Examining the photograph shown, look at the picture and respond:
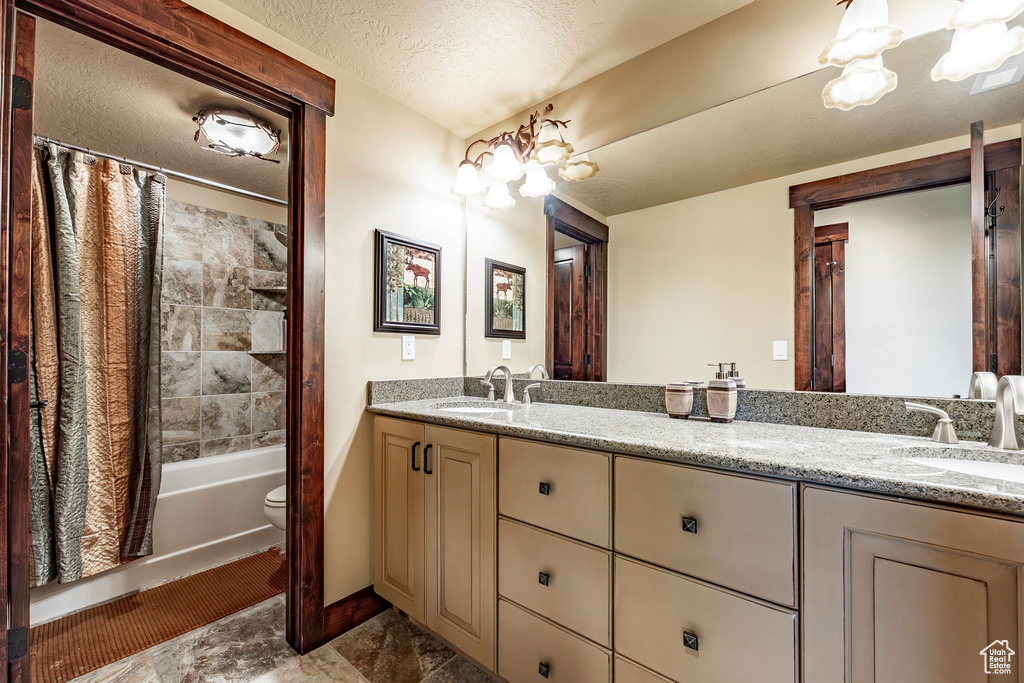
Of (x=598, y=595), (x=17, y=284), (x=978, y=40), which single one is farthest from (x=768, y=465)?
(x=17, y=284)

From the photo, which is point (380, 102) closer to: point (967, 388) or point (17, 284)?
point (17, 284)

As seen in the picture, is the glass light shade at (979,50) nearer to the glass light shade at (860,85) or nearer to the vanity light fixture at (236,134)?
the glass light shade at (860,85)

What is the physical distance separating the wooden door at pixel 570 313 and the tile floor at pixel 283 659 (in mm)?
1235

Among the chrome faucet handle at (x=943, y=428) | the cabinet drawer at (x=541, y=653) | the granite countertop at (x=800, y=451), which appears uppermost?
the chrome faucet handle at (x=943, y=428)

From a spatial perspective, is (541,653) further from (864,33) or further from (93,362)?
(93,362)

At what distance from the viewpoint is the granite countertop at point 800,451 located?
2.48ft

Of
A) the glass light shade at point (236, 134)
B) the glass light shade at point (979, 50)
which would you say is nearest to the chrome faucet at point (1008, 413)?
the glass light shade at point (979, 50)

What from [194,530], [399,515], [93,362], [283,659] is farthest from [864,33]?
[194,530]

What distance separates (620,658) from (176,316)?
10.2ft

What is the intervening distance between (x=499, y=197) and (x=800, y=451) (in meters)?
1.71

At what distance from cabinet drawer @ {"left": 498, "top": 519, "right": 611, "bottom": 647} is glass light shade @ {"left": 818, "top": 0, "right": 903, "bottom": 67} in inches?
62.1

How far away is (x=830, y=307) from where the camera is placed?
1.31m

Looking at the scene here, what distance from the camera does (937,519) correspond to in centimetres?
75

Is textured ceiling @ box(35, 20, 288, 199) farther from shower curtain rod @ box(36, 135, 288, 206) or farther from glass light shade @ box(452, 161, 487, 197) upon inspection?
glass light shade @ box(452, 161, 487, 197)
